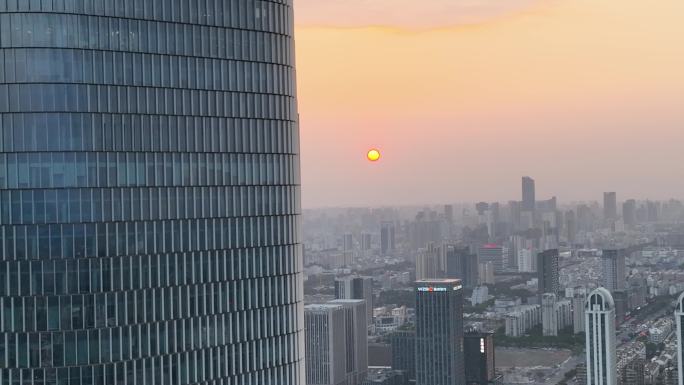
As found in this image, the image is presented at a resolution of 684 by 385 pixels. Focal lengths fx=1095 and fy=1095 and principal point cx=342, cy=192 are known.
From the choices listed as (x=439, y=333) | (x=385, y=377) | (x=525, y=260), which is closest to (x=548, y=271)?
(x=525, y=260)

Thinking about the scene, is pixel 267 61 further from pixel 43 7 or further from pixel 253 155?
pixel 43 7

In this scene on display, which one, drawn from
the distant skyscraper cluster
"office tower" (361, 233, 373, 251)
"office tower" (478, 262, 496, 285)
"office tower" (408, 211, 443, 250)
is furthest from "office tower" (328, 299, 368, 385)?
"office tower" (478, 262, 496, 285)

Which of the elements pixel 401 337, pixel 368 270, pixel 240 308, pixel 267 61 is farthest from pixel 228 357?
pixel 368 270

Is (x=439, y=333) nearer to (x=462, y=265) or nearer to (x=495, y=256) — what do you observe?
(x=462, y=265)

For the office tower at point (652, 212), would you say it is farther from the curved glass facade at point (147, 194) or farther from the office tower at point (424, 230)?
the curved glass facade at point (147, 194)

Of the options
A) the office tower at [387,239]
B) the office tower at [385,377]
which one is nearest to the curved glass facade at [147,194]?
the office tower at [385,377]

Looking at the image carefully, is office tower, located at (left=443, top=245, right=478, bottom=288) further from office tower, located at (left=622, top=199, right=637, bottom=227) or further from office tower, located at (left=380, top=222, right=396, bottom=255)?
office tower, located at (left=622, top=199, right=637, bottom=227)
